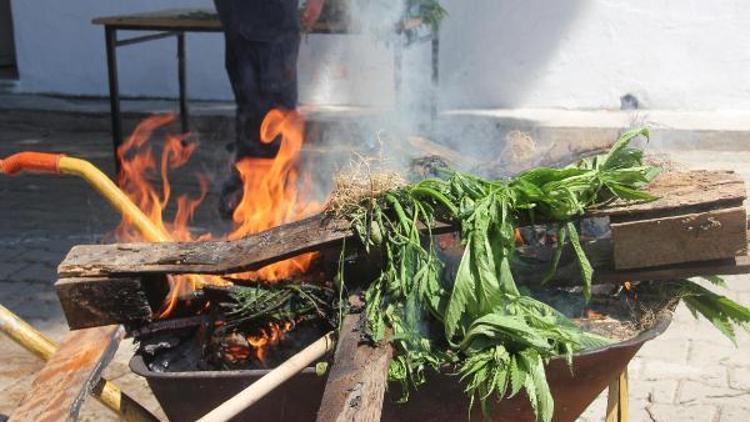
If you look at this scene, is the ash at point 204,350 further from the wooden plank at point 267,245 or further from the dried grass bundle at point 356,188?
the dried grass bundle at point 356,188

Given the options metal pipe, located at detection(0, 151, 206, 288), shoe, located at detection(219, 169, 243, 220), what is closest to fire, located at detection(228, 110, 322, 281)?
metal pipe, located at detection(0, 151, 206, 288)

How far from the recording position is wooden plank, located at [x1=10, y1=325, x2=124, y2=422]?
212 centimetres

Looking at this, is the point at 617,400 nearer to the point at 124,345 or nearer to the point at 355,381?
the point at 355,381

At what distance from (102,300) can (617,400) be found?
154 centimetres

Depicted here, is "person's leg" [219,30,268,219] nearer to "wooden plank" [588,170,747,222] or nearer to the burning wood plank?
the burning wood plank

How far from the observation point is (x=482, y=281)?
2.19m

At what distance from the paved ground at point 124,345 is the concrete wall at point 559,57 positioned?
960 mm

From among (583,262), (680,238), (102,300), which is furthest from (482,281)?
(102,300)

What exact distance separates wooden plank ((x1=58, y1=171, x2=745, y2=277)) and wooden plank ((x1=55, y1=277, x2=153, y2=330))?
29mm

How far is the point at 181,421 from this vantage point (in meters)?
2.46

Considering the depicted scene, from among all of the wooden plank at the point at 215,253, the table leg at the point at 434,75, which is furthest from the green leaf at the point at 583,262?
the table leg at the point at 434,75

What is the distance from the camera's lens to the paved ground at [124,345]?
380 centimetres

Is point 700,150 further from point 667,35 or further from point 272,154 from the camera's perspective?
point 272,154

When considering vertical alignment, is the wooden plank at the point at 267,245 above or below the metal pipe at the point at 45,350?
above
